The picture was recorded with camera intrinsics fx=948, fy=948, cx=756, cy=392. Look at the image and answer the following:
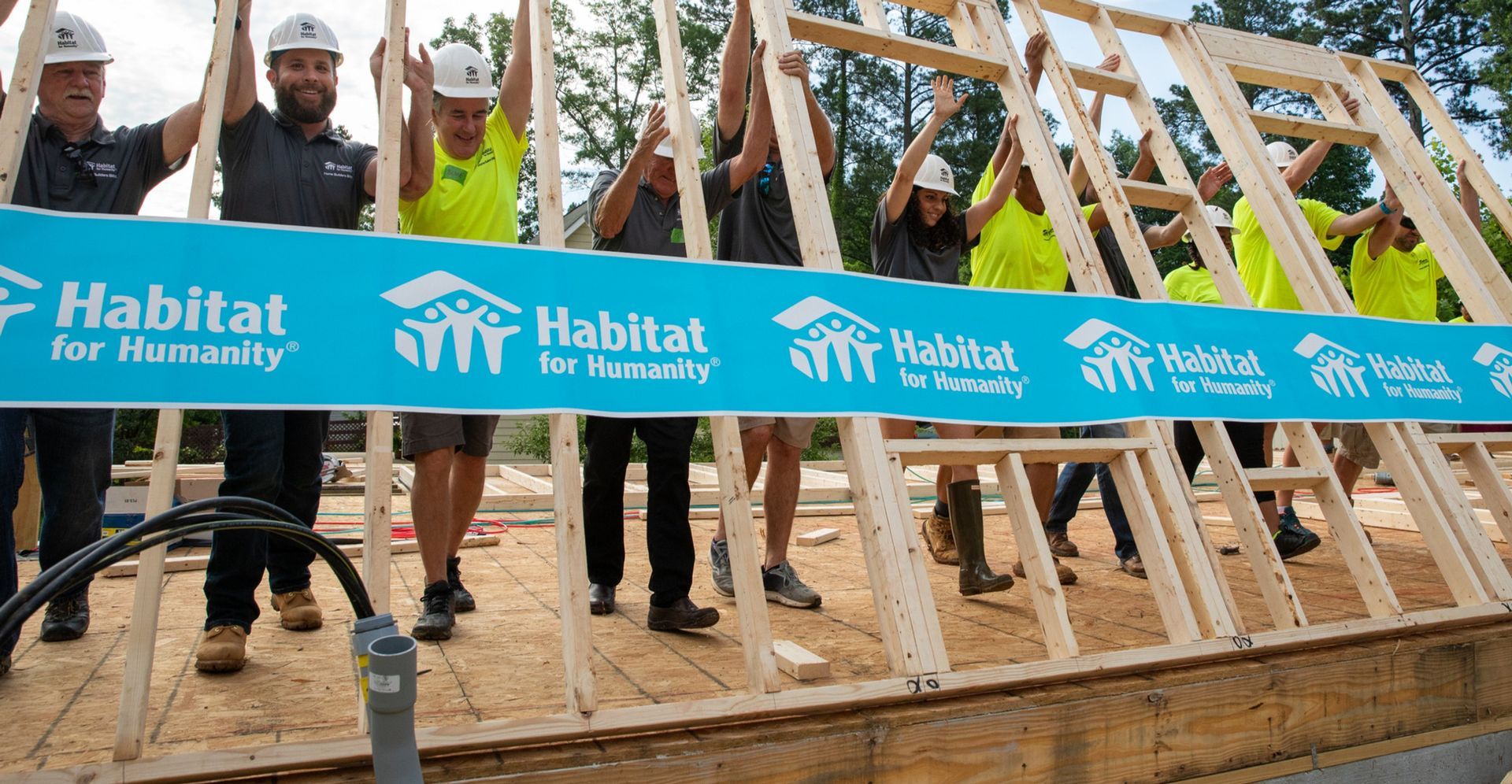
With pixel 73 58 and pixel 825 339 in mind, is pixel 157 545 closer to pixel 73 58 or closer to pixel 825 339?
pixel 825 339

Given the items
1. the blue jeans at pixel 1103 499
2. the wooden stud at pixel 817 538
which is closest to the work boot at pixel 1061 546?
the blue jeans at pixel 1103 499

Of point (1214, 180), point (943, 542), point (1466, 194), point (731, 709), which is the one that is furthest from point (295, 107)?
point (1466, 194)

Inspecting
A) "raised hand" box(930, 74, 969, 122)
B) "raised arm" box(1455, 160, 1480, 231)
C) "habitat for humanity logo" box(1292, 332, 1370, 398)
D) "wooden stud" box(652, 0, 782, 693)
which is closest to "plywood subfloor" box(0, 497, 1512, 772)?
"wooden stud" box(652, 0, 782, 693)

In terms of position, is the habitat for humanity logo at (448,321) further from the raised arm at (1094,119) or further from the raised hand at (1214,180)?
the raised hand at (1214,180)

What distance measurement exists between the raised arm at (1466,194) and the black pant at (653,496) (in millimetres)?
4494

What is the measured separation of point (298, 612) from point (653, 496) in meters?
1.21

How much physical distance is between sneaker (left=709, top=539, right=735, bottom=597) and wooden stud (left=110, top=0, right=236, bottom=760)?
2.02m

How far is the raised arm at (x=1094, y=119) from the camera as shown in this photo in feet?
14.4

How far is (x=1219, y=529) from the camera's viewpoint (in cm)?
572

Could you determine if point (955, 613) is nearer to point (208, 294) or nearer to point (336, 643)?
point (336, 643)

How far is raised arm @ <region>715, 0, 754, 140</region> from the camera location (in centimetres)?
356

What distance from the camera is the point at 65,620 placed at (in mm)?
2947

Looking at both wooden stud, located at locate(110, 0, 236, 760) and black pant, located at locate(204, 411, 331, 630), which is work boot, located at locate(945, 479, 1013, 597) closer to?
black pant, located at locate(204, 411, 331, 630)

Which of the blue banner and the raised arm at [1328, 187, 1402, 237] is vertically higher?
the raised arm at [1328, 187, 1402, 237]
